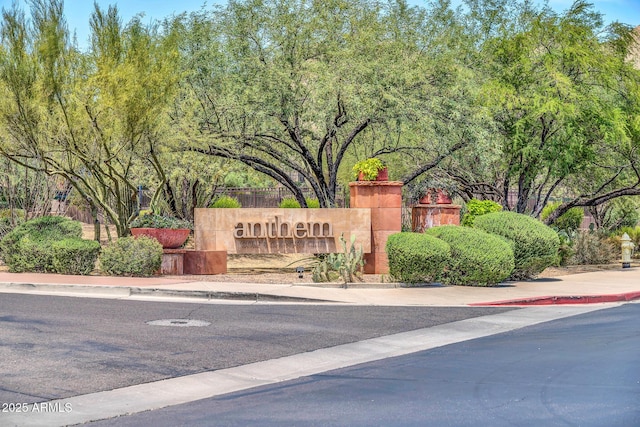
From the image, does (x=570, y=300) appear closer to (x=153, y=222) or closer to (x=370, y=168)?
(x=370, y=168)

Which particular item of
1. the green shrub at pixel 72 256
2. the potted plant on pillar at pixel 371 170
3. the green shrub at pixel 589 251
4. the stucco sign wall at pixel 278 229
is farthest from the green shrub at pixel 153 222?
the green shrub at pixel 589 251

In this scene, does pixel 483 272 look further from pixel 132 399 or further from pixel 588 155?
pixel 132 399

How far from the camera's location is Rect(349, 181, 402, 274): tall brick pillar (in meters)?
23.4

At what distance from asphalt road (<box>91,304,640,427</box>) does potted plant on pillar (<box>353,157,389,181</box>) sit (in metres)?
10.8

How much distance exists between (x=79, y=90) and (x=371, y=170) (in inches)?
291

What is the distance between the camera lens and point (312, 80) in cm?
2670

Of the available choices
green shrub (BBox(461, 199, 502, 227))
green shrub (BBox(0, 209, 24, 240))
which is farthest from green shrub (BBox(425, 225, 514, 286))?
green shrub (BBox(0, 209, 24, 240))

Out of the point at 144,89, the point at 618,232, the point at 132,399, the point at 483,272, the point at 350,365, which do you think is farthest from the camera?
the point at 618,232

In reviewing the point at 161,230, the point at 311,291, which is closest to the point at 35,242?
the point at 161,230

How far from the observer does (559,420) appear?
8.20 m

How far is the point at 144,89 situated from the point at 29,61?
3090mm

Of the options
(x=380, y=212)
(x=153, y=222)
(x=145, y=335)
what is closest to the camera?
(x=145, y=335)

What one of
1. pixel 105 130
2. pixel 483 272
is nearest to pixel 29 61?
pixel 105 130

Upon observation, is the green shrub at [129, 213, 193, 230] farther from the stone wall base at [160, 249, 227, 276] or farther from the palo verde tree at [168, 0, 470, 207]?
the palo verde tree at [168, 0, 470, 207]
